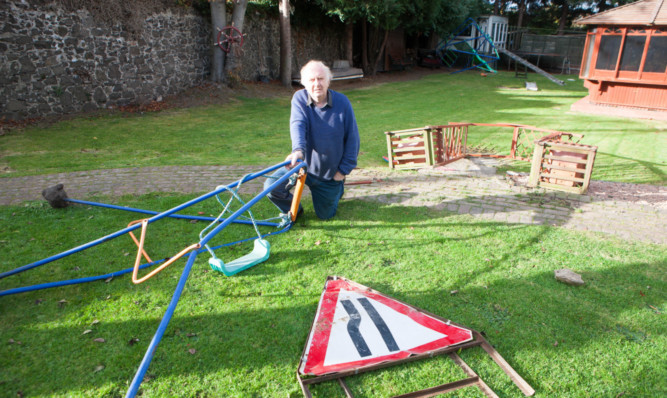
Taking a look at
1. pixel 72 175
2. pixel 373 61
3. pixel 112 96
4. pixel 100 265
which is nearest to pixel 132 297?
pixel 100 265

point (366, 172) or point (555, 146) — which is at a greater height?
point (555, 146)

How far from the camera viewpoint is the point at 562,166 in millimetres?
6316

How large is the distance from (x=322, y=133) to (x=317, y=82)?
1.87ft

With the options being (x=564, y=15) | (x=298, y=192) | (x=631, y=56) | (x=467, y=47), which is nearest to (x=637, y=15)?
(x=631, y=56)

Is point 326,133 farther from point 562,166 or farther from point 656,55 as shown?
point 656,55

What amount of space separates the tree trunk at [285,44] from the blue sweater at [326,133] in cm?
1391

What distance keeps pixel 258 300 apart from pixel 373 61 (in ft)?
74.1

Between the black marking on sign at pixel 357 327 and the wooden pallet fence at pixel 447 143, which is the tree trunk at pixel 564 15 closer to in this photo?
the wooden pallet fence at pixel 447 143

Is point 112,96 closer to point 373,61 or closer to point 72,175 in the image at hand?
point 72,175

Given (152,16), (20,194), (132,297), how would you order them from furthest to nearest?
(152,16) → (20,194) → (132,297)

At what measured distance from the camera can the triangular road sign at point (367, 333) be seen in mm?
2969

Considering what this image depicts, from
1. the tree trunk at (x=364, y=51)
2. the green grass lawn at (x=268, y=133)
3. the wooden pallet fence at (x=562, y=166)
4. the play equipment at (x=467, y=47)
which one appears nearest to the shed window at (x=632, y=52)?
the green grass lawn at (x=268, y=133)

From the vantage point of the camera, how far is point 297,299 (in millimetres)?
3697

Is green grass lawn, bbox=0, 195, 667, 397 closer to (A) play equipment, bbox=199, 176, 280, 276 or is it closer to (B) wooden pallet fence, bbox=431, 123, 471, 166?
(A) play equipment, bbox=199, 176, 280, 276
